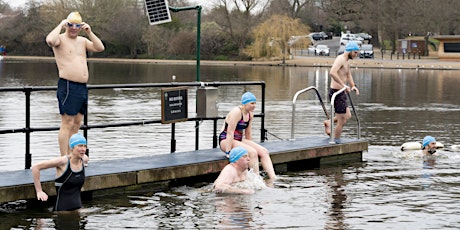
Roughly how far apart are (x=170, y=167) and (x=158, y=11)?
460cm

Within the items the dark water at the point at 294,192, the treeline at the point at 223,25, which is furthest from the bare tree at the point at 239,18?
the dark water at the point at 294,192

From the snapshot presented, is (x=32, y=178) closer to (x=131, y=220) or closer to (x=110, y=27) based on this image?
(x=131, y=220)

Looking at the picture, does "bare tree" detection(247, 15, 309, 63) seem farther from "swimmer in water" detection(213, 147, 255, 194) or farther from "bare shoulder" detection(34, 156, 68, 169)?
"bare shoulder" detection(34, 156, 68, 169)

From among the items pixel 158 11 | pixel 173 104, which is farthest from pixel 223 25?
pixel 173 104

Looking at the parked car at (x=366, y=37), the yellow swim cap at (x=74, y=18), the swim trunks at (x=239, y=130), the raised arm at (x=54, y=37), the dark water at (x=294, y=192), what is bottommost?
the dark water at (x=294, y=192)

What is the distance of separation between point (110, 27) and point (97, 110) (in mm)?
82594

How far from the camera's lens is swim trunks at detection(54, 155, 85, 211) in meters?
10.5

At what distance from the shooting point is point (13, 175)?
36.8ft

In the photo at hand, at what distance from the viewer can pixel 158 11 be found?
16.0m

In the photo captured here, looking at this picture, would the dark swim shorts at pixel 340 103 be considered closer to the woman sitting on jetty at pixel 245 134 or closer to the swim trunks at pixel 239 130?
the woman sitting on jetty at pixel 245 134

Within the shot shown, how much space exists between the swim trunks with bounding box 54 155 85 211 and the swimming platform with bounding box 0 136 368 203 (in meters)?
0.25

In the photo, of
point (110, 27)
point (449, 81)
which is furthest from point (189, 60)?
point (449, 81)

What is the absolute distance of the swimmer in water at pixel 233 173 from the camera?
39.9 ft

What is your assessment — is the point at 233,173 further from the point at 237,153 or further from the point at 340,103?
the point at 340,103
